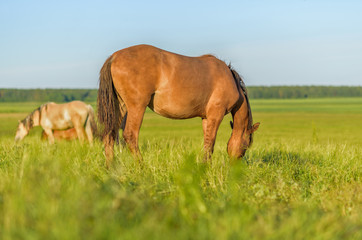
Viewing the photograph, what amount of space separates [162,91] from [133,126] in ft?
2.86

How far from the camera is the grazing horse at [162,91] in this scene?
7.07m

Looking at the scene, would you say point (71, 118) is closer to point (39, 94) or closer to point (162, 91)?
point (162, 91)

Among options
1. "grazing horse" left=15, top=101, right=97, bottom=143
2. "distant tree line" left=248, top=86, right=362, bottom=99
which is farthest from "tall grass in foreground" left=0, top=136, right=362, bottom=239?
"distant tree line" left=248, top=86, right=362, bottom=99

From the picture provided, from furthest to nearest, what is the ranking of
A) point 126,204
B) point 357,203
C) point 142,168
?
point 142,168, point 357,203, point 126,204

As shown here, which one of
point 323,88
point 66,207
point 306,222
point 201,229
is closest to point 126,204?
point 66,207

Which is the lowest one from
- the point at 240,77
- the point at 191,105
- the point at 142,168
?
the point at 142,168

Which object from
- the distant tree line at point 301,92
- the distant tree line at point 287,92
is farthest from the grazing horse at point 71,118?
the distant tree line at point 301,92

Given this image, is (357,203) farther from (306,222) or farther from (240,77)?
(240,77)

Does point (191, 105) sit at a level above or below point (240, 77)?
below

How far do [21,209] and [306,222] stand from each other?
9.14 ft

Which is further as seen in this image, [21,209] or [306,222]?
[306,222]

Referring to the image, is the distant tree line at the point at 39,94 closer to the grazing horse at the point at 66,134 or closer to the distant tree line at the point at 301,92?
the distant tree line at the point at 301,92

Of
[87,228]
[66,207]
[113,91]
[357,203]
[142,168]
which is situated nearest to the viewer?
[87,228]

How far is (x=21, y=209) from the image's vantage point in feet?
11.6
